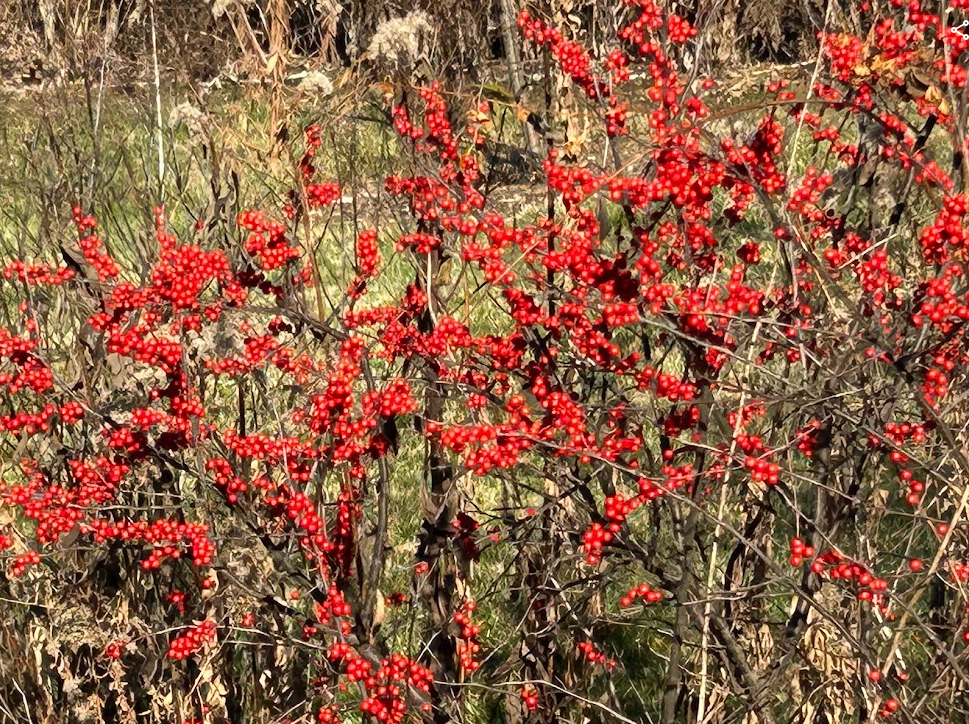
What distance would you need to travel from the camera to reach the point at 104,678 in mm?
4020

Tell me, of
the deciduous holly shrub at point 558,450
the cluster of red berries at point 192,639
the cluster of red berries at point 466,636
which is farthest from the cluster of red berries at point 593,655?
the cluster of red berries at point 192,639

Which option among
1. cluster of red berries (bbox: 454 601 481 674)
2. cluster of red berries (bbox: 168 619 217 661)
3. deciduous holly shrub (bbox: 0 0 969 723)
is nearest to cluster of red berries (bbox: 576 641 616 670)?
deciduous holly shrub (bbox: 0 0 969 723)

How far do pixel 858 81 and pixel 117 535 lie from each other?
2.20 meters

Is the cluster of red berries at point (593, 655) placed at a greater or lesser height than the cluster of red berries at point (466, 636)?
lesser

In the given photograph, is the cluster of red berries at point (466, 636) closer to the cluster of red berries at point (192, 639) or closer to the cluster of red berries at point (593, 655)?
the cluster of red berries at point (593, 655)

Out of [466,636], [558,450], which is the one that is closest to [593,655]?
[466,636]

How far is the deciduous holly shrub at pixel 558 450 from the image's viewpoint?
9.83ft

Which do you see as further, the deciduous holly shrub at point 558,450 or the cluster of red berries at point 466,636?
the cluster of red berries at point 466,636

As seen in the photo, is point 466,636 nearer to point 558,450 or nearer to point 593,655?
point 593,655

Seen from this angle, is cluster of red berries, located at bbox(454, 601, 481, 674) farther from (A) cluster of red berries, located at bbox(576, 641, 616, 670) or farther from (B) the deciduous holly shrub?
(A) cluster of red berries, located at bbox(576, 641, 616, 670)

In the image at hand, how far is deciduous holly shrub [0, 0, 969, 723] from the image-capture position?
9.83 ft

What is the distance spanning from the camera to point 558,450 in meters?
3.01

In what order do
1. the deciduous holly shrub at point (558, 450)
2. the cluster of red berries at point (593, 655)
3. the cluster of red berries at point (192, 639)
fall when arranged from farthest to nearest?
the cluster of red berries at point (593, 655), the cluster of red berries at point (192, 639), the deciduous holly shrub at point (558, 450)

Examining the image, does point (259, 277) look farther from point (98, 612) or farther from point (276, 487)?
point (98, 612)
